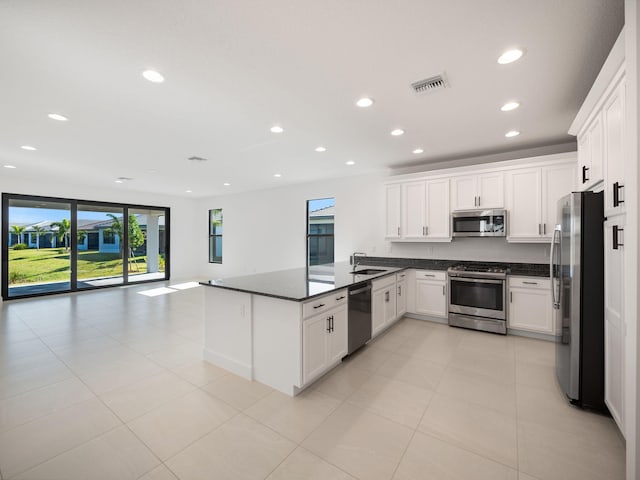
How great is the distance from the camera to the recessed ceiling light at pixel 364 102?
2.66 meters

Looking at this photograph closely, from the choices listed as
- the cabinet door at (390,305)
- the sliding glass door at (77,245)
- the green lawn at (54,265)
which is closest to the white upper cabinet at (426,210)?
the cabinet door at (390,305)

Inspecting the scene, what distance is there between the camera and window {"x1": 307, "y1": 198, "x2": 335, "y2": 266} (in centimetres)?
646

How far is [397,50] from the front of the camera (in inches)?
76.9

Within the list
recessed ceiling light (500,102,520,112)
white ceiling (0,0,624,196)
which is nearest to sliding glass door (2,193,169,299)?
white ceiling (0,0,624,196)

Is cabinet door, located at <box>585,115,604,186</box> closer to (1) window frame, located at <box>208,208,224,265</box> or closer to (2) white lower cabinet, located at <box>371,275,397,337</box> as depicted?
(2) white lower cabinet, located at <box>371,275,397,337</box>

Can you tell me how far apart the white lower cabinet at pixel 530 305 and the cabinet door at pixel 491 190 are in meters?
1.12

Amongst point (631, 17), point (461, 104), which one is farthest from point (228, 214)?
point (631, 17)

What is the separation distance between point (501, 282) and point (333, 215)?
11.4 ft

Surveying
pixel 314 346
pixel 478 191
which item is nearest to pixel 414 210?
pixel 478 191

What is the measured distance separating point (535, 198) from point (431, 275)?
70.1 inches

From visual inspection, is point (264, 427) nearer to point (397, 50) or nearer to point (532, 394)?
point (532, 394)

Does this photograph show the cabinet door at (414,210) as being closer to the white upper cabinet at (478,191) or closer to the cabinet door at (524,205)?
the white upper cabinet at (478,191)

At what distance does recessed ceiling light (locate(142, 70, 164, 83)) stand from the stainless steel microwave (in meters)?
4.14

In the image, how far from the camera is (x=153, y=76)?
226 cm
